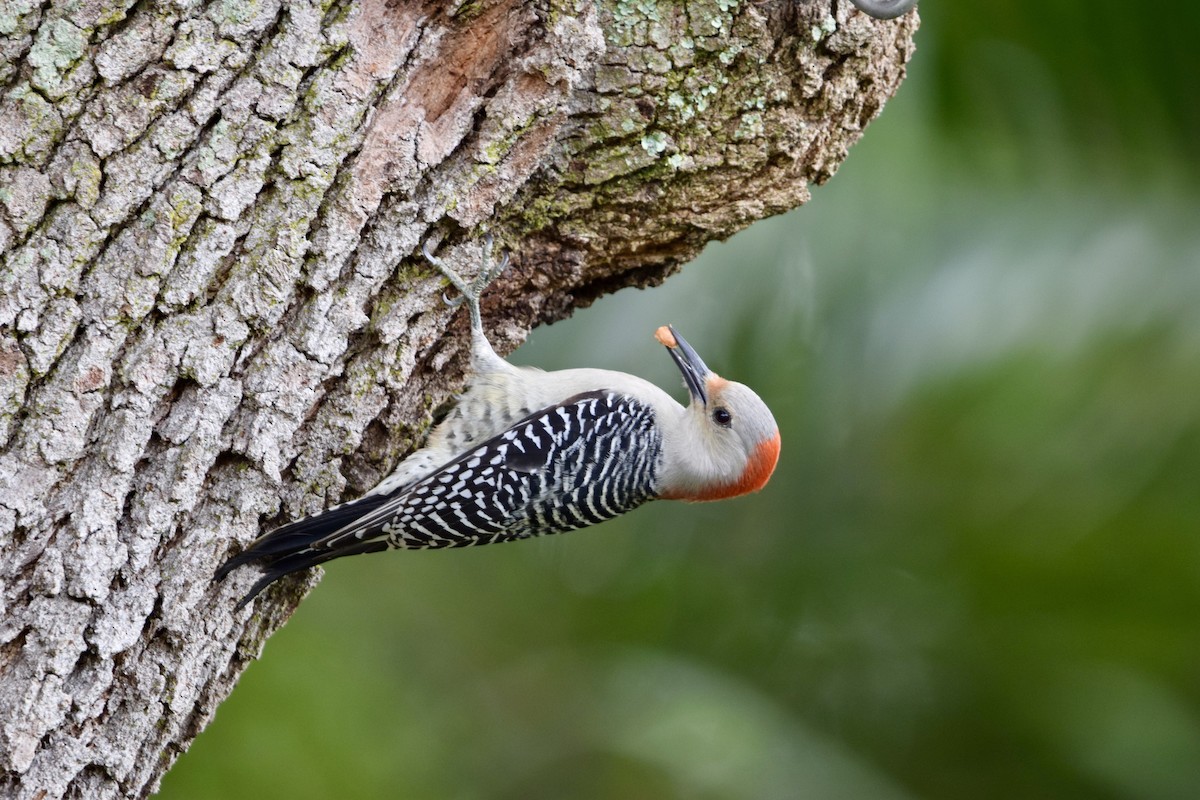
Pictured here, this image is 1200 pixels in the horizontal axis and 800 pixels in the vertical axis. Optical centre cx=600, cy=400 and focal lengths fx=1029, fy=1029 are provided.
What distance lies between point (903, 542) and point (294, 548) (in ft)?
7.76

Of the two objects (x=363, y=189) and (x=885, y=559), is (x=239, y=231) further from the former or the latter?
(x=885, y=559)

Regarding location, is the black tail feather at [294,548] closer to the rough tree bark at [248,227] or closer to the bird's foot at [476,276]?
the rough tree bark at [248,227]

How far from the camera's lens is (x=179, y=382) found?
245 cm

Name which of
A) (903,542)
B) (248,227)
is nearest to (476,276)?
(248,227)

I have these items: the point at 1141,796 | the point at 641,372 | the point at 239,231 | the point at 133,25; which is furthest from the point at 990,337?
the point at 133,25

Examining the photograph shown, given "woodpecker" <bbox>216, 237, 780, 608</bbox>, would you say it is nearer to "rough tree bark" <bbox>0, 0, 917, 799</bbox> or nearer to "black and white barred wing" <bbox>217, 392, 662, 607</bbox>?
"black and white barred wing" <bbox>217, 392, 662, 607</bbox>

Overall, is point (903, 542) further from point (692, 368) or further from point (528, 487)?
point (528, 487)

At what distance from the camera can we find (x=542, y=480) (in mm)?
3465

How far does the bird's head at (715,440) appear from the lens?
359cm

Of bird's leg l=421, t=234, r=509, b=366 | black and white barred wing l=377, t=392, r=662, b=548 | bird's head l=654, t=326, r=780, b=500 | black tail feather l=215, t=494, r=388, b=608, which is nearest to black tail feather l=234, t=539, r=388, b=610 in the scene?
black tail feather l=215, t=494, r=388, b=608

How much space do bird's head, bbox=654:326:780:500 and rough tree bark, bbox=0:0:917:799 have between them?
83cm

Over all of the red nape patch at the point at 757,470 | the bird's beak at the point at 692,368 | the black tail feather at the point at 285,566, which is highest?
Result: the bird's beak at the point at 692,368

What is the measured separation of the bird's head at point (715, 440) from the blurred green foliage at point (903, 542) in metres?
0.42

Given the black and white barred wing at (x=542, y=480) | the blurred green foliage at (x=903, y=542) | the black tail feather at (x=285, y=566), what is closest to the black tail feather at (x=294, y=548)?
the black tail feather at (x=285, y=566)
